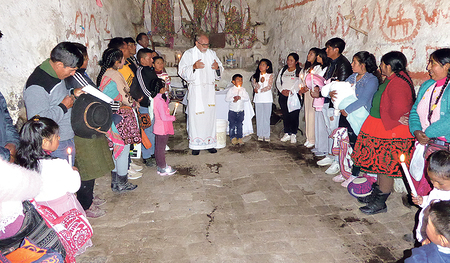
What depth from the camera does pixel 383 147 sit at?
3229 mm

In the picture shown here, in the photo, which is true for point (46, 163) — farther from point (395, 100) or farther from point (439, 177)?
point (395, 100)

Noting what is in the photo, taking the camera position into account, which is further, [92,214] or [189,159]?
[189,159]

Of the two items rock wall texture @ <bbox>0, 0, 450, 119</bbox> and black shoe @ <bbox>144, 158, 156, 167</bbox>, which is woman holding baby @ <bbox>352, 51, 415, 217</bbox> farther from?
black shoe @ <bbox>144, 158, 156, 167</bbox>

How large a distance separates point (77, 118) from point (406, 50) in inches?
158

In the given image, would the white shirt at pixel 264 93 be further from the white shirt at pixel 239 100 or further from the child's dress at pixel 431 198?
the child's dress at pixel 431 198

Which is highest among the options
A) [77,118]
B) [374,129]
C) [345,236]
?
[77,118]

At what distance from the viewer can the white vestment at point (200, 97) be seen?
17.1ft

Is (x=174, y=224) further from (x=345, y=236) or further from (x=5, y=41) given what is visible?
(x=5, y=41)

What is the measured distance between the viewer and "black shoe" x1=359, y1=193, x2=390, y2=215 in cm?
340

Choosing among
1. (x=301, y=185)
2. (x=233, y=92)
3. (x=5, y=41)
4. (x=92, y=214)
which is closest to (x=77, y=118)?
(x=5, y=41)

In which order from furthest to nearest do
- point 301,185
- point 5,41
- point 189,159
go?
1. point 189,159
2. point 301,185
3. point 5,41

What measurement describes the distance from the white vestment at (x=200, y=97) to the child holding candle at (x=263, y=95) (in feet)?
3.49

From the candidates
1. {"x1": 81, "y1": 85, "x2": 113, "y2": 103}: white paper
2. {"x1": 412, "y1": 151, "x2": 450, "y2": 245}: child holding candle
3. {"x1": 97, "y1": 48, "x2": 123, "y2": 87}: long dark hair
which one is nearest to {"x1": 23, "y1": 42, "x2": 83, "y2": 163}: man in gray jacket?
{"x1": 81, "y1": 85, "x2": 113, "y2": 103}: white paper

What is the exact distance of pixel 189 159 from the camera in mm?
5277
